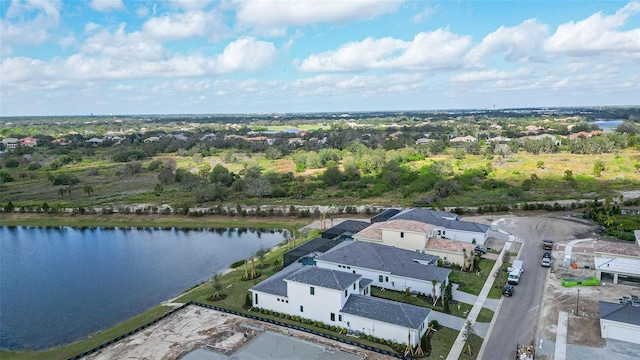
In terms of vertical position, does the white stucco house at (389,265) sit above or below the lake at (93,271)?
above

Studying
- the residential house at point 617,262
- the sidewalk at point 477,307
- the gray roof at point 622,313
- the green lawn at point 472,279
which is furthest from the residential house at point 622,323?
the green lawn at point 472,279

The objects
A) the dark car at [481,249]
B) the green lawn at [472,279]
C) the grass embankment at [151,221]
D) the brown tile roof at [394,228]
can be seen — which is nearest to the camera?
the green lawn at [472,279]

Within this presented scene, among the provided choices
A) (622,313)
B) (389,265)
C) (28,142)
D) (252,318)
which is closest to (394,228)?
(389,265)

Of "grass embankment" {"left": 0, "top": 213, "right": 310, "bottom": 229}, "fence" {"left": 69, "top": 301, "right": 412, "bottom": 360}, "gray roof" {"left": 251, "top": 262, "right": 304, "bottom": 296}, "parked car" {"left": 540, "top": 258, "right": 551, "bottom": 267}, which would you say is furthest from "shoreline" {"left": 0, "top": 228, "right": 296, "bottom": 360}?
"parked car" {"left": 540, "top": 258, "right": 551, "bottom": 267}

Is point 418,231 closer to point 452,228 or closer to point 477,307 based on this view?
point 452,228

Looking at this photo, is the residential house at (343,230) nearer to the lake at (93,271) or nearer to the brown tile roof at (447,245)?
the lake at (93,271)

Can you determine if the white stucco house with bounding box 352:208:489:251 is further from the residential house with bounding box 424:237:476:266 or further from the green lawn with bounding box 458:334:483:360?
the green lawn with bounding box 458:334:483:360

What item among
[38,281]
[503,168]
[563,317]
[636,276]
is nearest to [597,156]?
[503,168]
